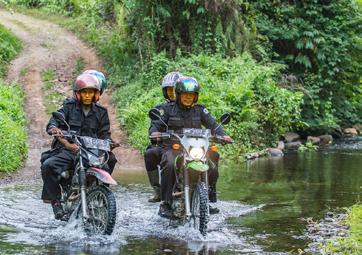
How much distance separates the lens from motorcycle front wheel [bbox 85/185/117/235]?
7742 mm

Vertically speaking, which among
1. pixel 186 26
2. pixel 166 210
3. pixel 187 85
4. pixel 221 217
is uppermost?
pixel 186 26

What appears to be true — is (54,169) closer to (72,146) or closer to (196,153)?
(72,146)

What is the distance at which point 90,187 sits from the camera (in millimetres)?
8281

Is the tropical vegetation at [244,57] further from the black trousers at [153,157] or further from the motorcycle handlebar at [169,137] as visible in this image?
the motorcycle handlebar at [169,137]

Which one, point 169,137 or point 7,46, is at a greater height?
point 7,46

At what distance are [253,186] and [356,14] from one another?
14.0 meters

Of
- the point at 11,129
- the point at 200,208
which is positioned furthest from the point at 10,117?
the point at 200,208

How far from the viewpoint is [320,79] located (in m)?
24.1

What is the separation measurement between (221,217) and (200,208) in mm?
1579

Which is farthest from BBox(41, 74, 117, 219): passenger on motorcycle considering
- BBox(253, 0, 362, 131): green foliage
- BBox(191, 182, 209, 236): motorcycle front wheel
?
BBox(253, 0, 362, 131): green foliage

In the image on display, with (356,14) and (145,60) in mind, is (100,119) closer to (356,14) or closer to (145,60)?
(145,60)

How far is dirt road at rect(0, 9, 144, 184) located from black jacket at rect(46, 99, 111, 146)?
14.2 ft

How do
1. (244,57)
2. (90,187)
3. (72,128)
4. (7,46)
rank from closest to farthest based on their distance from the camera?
(90,187), (72,128), (244,57), (7,46)

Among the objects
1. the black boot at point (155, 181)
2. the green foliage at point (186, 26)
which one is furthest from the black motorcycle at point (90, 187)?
the green foliage at point (186, 26)
